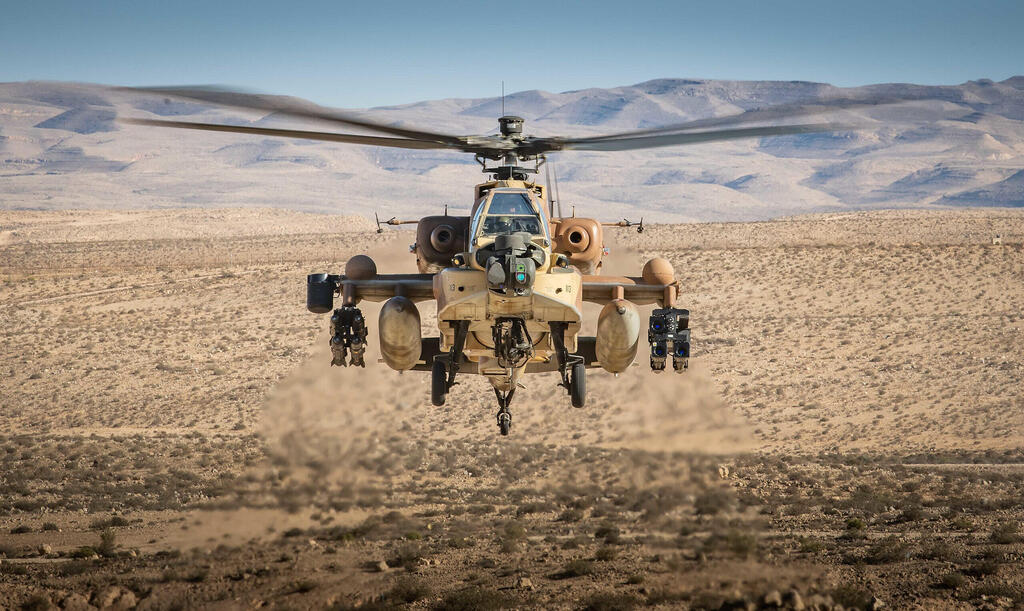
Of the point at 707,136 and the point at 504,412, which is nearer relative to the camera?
the point at 707,136

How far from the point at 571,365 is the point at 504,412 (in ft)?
5.19

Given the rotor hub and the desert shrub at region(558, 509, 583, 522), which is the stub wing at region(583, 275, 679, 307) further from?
the desert shrub at region(558, 509, 583, 522)

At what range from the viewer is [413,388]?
28344mm

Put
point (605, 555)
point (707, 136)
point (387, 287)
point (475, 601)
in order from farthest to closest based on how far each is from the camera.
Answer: point (605, 555) → point (475, 601) → point (387, 287) → point (707, 136)

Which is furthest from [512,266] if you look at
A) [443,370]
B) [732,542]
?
[732,542]

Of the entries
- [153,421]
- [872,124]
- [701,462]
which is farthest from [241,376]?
[872,124]

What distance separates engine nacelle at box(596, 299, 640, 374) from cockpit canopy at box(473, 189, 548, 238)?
184cm

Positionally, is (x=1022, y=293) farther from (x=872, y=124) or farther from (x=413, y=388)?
(x=872, y=124)

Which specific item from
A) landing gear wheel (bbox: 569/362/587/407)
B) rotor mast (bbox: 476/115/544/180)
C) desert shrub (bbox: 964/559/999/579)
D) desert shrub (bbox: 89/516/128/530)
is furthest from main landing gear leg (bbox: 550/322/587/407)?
desert shrub (bbox: 89/516/128/530)

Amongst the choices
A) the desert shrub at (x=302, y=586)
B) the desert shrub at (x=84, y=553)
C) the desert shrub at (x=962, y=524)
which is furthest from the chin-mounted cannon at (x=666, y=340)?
the desert shrub at (x=84, y=553)

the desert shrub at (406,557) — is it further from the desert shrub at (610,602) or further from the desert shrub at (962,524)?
the desert shrub at (962,524)

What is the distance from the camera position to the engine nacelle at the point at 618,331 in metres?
18.2

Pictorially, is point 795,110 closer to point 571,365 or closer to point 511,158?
point 571,365

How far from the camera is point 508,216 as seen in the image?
18250 millimetres
